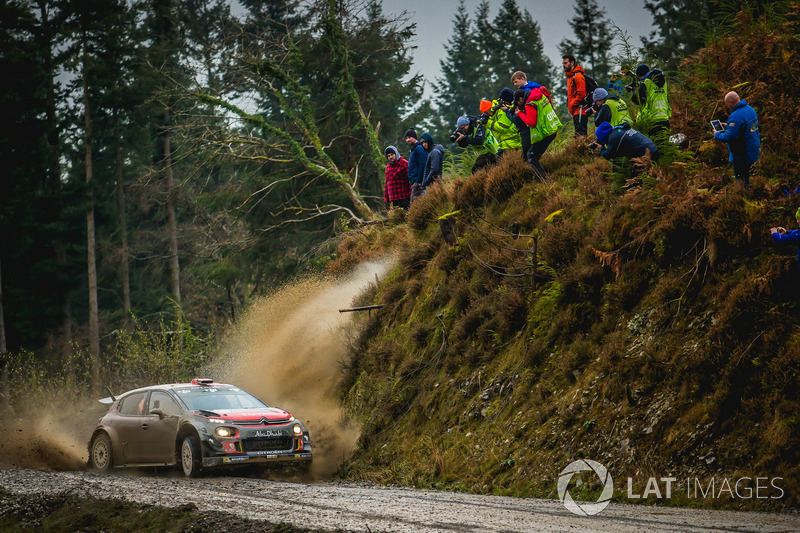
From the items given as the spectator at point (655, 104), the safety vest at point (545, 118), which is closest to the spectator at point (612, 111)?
the spectator at point (655, 104)

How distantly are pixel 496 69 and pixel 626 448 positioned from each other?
5721 centimetres

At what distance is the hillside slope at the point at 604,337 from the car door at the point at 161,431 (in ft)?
10.5

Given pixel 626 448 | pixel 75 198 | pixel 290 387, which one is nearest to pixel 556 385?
pixel 626 448

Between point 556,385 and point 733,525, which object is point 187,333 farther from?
point 733,525

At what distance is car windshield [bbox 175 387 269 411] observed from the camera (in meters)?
14.0

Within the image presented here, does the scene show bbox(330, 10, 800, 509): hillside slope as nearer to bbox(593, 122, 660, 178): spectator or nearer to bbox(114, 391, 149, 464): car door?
bbox(593, 122, 660, 178): spectator

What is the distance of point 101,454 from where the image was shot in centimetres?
1537

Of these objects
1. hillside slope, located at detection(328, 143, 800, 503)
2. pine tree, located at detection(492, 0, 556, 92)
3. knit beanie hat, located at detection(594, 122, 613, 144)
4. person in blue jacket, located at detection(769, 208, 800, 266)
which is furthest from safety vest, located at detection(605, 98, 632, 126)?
pine tree, located at detection(492, 0, 556, 92)

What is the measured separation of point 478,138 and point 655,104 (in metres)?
5.47

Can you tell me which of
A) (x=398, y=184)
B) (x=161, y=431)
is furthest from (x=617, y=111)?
(x=161, y=431)

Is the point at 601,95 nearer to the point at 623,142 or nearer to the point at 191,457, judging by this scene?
the point at 623,142

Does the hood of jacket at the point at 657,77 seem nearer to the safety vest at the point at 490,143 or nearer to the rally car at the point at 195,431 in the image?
the safety vest at the point at 490,143

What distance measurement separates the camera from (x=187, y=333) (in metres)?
26.1

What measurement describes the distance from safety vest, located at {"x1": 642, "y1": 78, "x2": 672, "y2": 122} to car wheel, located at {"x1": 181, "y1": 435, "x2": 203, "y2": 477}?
933 centimetres
